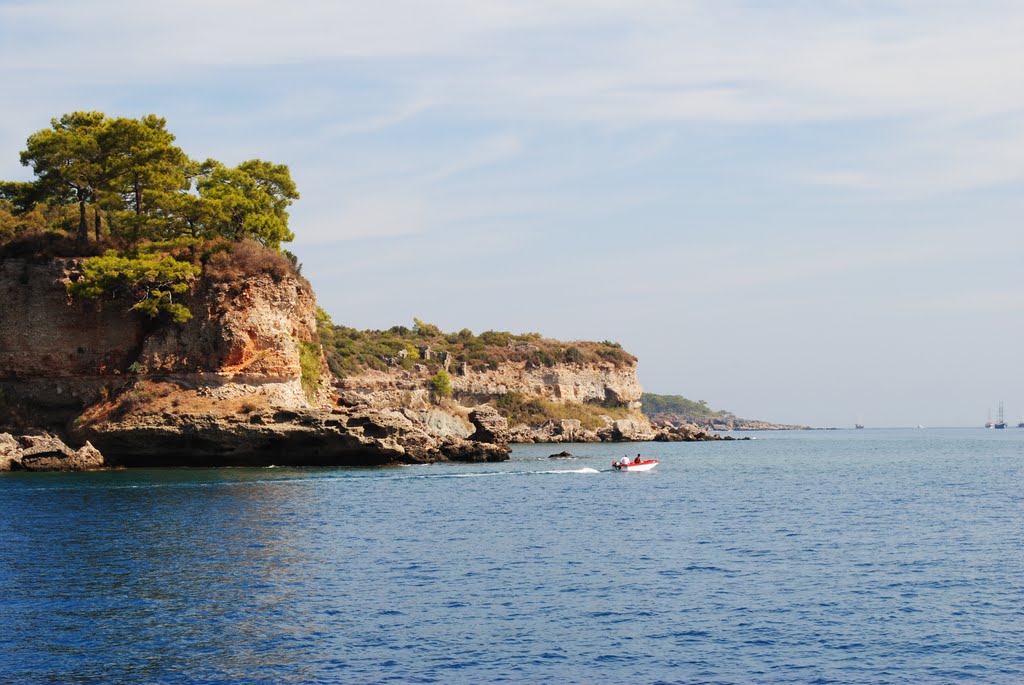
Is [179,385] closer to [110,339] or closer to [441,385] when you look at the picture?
[110,339]

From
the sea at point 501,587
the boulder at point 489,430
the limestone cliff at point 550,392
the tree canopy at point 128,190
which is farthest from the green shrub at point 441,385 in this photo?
the sea at point 501,587

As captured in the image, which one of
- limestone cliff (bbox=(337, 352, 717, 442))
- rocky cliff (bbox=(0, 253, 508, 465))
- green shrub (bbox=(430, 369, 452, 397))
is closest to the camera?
rocky cliff (bbox=(0, 253, 508, 465))

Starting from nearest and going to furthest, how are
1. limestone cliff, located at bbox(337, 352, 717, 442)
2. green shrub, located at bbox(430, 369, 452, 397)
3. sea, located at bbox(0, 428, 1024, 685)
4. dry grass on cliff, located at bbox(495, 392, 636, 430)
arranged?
sea, located at bbox(0, 428, 1024, 685) → limestone cliff, located at bbox(337, 352, 717, 442) → green shrub, located at bbox(430, 369, 452, 397) → dry grass on cliff, located at bbox(495, 392, 636, 430)

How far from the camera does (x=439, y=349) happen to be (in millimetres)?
147375

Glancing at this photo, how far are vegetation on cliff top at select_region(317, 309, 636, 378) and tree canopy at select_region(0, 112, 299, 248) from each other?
41.9 metres

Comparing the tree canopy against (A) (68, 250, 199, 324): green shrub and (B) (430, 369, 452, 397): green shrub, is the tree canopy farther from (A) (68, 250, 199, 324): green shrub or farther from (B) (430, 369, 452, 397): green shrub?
(B) (430, 369, 452, 397): green shrub

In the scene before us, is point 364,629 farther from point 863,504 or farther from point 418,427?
point 418,427

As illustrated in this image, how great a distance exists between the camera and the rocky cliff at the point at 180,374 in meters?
69.6

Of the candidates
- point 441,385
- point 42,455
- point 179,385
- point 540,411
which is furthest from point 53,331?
point 540,411

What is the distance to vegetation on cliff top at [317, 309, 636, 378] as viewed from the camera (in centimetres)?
13438

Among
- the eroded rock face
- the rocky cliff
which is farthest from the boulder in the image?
the eroded rock face

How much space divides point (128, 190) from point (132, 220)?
344 cm

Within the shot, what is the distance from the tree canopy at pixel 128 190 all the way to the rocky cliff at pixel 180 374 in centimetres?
671

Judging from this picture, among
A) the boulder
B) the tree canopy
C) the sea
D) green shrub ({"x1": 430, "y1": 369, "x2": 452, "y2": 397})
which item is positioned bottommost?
the sea
